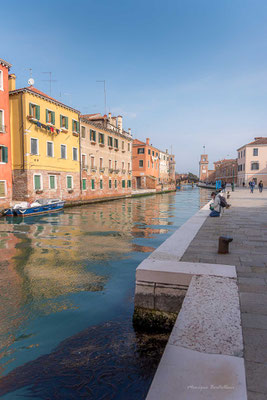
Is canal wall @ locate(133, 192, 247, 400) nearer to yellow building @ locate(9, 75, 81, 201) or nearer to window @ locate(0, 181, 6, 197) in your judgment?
window @ locate(0, 181, 6, 197)

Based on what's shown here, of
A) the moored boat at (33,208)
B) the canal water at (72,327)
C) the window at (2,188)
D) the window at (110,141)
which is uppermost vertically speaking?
the window at (110,141)

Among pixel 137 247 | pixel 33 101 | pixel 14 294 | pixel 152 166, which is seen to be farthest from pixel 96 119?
pixel 14 294

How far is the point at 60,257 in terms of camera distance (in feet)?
27.1

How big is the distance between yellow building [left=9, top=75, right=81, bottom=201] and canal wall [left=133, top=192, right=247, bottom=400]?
17181 millimetres

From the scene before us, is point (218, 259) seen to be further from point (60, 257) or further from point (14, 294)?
point (60, 257)

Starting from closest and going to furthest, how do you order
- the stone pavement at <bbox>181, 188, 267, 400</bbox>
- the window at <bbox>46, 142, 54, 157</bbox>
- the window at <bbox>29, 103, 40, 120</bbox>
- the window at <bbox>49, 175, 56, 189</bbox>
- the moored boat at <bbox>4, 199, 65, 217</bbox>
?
the stone pavement at <bbox>181, 188, 267, 400</bbox> < the moored boat at <bbox>4, 199, 65, 217</bbox> < the window at <bbox>29, 103, 40, 120</bbox> < the window at <bbox>46, 142, 54, 157</bbox> < the window at <bbox>49, 175, 56, 189</bbox>

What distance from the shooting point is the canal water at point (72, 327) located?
10.0ft

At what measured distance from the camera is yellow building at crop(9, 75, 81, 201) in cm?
1935

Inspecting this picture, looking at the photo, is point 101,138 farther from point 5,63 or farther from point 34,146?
point 5,63

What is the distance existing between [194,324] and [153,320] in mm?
1266

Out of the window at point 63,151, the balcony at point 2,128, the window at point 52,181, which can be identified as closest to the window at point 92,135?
the window at point 63,151

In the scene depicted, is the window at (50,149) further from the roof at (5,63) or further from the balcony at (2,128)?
the roof at (5,63)

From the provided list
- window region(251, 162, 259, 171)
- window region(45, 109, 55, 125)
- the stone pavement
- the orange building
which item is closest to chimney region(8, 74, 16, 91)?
window region(45, 109, 55, 125)

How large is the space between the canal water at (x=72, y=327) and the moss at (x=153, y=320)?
10 centimetres
